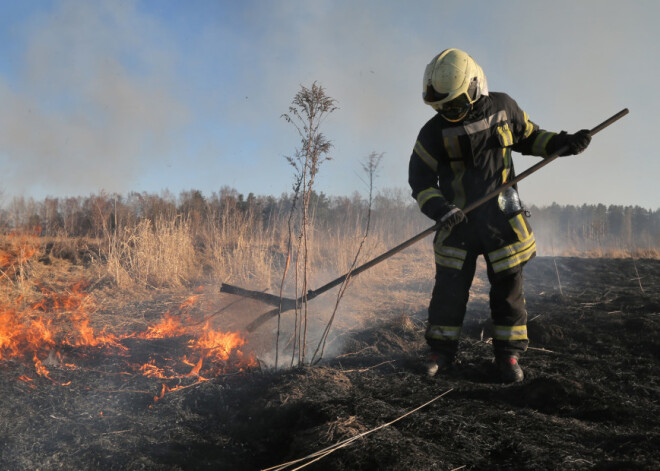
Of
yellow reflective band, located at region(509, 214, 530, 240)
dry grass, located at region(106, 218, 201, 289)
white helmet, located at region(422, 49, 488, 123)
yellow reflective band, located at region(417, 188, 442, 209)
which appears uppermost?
white helmet, located at region(422, 49, 488, 123)

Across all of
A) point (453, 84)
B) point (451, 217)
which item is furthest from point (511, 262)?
point (453, 84)

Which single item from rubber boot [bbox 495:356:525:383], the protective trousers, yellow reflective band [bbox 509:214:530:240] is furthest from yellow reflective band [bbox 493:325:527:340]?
yellow reflective band [bbox 509:214:530:240]

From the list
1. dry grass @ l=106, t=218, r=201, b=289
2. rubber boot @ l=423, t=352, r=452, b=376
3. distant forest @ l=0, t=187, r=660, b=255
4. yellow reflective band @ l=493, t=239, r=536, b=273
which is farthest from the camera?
distant forest @ l=0, t=187, r=660, b=255

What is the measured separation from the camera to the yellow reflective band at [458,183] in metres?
3.09

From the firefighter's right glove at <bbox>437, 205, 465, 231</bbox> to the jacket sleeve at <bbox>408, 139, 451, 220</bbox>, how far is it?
103mm

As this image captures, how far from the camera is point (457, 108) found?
9.59 ft

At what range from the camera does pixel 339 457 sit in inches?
71.4

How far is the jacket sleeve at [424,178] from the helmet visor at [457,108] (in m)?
0.30

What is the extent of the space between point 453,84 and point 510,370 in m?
2.07

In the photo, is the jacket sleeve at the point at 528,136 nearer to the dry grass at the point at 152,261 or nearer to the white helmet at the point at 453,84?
the white helmet at the point at 453,84

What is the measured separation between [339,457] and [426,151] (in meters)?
2.23

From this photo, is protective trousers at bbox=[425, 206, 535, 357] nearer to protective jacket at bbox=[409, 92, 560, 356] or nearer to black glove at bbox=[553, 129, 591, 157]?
protective jacket at bbox=[409, 92, 560, 356]

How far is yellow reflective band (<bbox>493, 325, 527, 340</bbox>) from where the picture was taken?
2934mm

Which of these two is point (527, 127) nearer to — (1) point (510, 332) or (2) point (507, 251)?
(2) point (507, 251)
